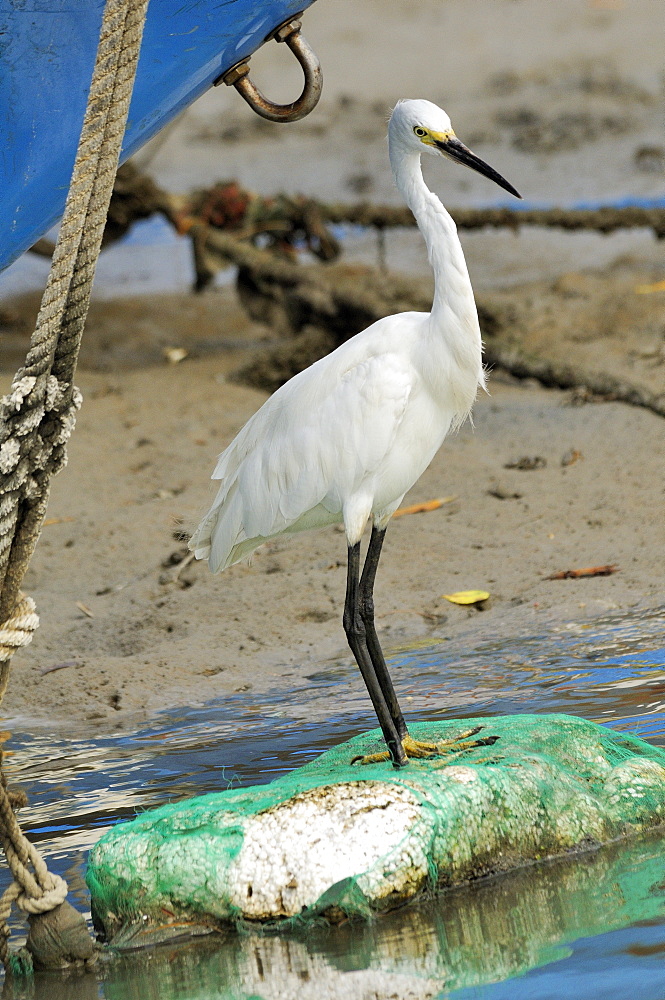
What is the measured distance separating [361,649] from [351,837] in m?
0.90

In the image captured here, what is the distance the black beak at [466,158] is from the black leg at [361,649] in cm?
117

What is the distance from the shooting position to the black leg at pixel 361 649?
3.64m

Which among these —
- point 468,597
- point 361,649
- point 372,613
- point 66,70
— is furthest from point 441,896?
point 66,70

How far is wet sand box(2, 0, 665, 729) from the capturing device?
17.1 feet

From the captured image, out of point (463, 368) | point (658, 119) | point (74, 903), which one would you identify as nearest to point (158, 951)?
point (74, 903)

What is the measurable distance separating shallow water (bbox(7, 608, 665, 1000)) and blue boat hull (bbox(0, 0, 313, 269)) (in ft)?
5.81

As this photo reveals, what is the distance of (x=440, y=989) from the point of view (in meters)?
2.66

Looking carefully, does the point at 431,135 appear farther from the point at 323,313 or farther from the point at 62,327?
the point at 323,313

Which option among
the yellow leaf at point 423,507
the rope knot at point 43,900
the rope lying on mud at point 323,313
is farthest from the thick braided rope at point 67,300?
the rope lying on mud at point 323,313

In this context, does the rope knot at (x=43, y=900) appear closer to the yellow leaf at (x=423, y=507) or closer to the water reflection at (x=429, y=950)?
the water reflection at (x=429, y=950)

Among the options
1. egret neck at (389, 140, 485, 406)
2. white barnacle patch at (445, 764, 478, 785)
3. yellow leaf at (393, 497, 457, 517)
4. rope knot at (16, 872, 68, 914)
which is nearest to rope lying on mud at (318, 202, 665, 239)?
yellow leaf at (393, 497, 457, 517)

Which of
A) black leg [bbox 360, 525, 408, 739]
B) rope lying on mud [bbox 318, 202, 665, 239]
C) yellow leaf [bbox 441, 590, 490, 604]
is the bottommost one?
yellow leaf [bbox 441, 590, 490, 604]

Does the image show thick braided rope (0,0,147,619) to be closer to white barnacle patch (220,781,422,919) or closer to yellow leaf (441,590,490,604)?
white barnacle patch (220,781,422,919)

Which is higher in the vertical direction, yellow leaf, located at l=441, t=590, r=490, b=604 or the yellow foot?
yellow leaf, located at l=441, t=590, r=490, b=604
